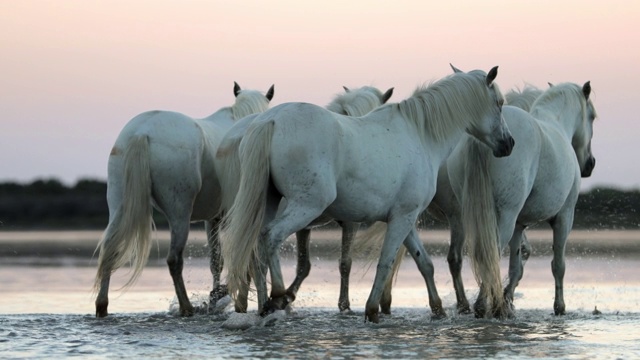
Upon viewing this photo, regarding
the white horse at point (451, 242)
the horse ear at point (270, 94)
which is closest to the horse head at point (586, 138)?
the white horse at point (451, 242)

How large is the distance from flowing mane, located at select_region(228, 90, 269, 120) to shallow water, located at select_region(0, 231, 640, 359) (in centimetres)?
203

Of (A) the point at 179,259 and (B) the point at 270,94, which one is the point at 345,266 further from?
(B) the point at 270,94

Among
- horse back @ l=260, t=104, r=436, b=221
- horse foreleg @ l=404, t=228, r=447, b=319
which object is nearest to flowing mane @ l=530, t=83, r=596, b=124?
horse foreleg @ l=404, t=228, r=447, b=319

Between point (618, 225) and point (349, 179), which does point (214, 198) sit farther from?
point (618, 225)

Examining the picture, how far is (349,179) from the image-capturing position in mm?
8398

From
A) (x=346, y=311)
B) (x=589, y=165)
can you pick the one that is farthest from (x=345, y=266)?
(x=589, y=165)

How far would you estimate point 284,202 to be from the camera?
400 inches

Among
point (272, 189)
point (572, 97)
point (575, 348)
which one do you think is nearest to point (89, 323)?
point (272, 189)

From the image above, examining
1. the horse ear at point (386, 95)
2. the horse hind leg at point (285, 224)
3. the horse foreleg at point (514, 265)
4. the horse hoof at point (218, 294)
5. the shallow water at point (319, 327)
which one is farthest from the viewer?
the horse ear at point (386, 95)

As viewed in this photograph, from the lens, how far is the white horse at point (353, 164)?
26.8 feet

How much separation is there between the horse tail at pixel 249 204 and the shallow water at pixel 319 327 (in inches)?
17.3

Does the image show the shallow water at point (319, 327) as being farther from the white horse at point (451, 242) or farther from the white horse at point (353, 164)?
the white horse at point (353, 164)

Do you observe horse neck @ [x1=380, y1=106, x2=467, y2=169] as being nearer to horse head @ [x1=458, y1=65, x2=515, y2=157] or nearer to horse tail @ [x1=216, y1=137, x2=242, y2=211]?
horse head @ [x1=458, y1=65, x2=515, y2=157]

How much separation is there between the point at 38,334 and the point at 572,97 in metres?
5.89
